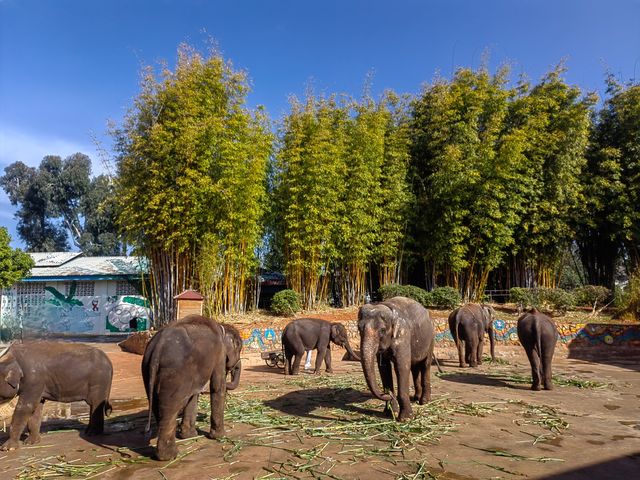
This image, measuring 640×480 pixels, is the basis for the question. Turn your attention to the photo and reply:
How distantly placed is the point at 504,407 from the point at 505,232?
34.8ft

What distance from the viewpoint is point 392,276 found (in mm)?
17609

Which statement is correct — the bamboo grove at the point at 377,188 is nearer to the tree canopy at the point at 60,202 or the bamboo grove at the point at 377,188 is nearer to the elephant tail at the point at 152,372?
the elephant tail at the point at 152,372

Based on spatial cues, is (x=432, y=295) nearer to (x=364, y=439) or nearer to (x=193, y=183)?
(x=193, y=183)

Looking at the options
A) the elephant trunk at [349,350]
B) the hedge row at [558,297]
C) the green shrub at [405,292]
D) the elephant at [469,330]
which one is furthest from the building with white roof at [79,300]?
the hedge row at [558,297]

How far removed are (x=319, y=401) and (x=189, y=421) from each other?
2.29 m

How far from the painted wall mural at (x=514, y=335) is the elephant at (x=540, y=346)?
6070mm

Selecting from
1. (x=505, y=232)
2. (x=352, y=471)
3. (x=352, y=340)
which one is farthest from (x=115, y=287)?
(x=352, y=471)

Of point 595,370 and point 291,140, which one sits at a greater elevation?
point 291,140

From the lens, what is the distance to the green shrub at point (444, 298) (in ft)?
50.0

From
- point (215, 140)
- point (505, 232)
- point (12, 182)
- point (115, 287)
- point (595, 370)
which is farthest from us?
point (12, 182)

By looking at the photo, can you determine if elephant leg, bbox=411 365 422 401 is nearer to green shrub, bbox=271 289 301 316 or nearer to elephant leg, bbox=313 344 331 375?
elephant leg, bbox=313 344 331 375

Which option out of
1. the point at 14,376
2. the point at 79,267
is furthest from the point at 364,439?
the point at 79,267

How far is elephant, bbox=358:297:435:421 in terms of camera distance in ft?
17.0

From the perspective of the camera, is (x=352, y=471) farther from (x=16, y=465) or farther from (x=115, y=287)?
(x=115, y=287)
